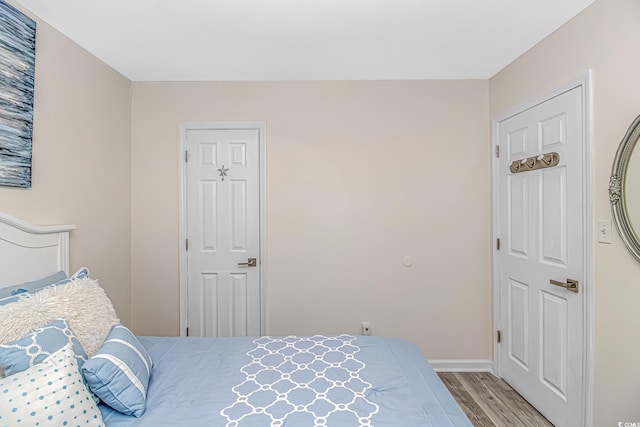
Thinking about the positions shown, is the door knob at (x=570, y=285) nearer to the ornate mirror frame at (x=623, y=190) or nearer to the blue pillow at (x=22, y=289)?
the ornate mirror frame at (x=623, y=190)

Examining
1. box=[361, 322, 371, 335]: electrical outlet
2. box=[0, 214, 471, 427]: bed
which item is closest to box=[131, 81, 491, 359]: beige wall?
box=[361, 322, 371, 335]: electrical outlet

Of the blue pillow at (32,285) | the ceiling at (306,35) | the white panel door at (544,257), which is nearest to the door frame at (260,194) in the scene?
the ceiling at (306,35)

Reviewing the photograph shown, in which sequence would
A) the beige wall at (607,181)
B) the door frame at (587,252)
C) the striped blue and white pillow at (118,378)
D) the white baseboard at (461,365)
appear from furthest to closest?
1. the white baseboard at (461,365)
2. the door frame at (587,252)
3. the beige wall at (607,181)
4. the striped blue and white pillow at (118,378)

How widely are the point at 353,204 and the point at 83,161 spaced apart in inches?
80.5

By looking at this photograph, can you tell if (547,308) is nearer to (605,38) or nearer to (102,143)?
(605,38)

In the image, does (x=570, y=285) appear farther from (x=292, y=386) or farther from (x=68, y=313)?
(x=68, y=313)

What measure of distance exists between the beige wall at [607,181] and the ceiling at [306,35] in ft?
0.71

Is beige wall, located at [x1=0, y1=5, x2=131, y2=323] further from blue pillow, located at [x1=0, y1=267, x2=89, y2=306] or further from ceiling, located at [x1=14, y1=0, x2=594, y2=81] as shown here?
blue pillow, located at [x1=0, y1=267, x2=89, y2=306]

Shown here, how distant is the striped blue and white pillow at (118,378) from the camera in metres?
1.32

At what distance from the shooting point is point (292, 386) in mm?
1551

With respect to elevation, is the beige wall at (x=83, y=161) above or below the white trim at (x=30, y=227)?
above

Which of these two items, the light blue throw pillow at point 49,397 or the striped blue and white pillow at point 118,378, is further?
the striped blue and white pillow at point 118,378

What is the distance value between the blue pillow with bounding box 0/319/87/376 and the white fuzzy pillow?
62 mm

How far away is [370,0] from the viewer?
1.90m
